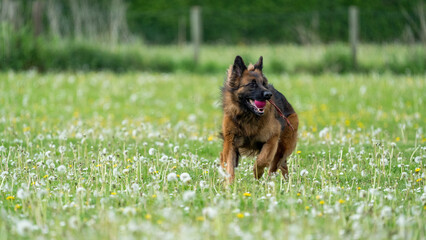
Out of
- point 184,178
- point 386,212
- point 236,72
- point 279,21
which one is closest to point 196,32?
point 279,21

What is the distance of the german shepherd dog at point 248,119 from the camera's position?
21.7 feet

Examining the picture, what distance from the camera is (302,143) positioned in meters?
9.55

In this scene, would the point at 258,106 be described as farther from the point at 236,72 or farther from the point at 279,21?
the point at 279,21

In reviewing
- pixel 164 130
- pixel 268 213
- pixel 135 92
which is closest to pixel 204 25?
pixel 135 92

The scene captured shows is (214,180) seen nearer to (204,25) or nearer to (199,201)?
(199,201)

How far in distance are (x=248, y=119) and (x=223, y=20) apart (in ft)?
64.2

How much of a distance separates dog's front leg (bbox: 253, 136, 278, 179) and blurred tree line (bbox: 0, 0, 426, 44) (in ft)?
43.6

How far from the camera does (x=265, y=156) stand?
660 cm

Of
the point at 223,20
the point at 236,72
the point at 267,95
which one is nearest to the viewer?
the point at 267,95

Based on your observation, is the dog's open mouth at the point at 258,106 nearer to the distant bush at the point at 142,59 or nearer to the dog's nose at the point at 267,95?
the dog's nose at the point at 267,95

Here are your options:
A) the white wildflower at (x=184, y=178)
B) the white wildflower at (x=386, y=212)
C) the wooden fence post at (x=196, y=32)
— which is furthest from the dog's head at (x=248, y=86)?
the wooden fence post at (x=196, y=32)

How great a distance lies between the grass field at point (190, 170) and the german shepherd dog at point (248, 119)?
276mm

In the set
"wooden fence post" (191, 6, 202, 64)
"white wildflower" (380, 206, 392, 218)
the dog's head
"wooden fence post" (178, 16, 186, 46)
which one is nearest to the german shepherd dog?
the dog's head

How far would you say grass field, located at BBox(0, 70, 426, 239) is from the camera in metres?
4.66
